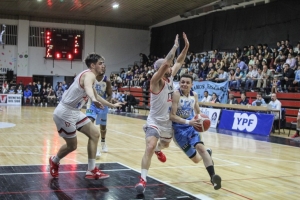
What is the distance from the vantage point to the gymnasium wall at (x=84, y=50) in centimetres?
3350

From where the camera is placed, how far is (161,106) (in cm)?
564

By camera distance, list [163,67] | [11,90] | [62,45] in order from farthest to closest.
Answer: [62,45] < [11,90] < [163,67]

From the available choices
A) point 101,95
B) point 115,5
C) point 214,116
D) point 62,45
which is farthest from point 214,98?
point 62,45

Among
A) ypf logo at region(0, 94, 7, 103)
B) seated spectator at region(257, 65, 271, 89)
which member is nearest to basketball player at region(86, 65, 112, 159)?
seated spectator at region(257, 65, 271, 89)

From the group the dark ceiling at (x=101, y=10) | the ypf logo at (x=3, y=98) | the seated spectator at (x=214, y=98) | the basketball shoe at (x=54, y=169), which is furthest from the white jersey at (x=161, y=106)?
the ypf logo at (x=3, y=98)

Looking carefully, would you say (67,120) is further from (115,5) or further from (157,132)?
(115,5)

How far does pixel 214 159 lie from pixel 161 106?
341 cm

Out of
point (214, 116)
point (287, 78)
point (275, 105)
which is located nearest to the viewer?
point (275, 105)

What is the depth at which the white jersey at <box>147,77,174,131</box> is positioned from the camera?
5.63m

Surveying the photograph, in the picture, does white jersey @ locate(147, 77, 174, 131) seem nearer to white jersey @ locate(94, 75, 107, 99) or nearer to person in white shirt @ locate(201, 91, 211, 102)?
white jersey @ locate(94, 75, 107, 99)

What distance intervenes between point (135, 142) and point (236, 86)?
9.24 m

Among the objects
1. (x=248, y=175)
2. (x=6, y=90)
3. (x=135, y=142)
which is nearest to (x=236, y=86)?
(x=135, y=142)

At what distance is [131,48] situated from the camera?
3744cm

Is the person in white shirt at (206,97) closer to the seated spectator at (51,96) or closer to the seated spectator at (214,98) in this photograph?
the seated spectator at (214,98)
